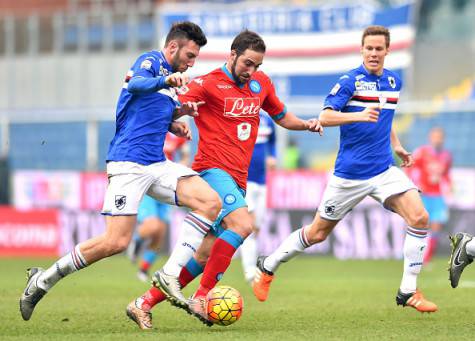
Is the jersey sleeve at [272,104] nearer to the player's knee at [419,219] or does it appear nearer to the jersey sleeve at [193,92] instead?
the jersey sleeve at [193,92]

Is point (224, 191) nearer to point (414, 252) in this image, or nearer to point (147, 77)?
point (147, 77)

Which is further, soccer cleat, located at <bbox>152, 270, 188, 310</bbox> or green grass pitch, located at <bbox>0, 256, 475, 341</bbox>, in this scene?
soccer cleat, located at <bbox>152, 270, 188, 310</bbox>

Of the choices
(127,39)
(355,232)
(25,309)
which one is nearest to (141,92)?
(25,309)

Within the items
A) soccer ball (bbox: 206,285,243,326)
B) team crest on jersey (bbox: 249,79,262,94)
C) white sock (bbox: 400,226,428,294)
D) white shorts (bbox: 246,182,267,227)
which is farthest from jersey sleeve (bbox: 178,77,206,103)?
white shorts (bbox: 246,182,267,227)

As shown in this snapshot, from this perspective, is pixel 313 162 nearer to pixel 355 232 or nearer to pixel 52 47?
pixel 355 232

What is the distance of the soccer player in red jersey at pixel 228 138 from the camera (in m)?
9.72

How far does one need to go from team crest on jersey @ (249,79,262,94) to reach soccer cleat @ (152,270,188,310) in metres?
1.93

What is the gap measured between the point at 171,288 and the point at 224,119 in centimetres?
169

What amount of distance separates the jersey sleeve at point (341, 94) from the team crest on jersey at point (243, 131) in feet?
2.83

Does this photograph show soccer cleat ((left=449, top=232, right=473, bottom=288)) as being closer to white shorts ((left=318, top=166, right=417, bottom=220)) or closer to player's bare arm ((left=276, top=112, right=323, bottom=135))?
white shorts ((left=318, top=166, right=417, bottom=220))

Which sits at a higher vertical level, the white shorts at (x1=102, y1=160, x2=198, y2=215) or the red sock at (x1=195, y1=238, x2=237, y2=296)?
the white shorts at (x1=102, y1=160, x2=198, y2=215)

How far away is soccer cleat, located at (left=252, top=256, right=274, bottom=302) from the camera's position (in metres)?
11.5

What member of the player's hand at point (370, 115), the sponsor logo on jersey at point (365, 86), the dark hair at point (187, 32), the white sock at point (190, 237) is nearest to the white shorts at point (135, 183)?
the white sock at point (190, 237)

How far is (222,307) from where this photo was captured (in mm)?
9367
